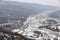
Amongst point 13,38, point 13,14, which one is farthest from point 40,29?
point 13,14

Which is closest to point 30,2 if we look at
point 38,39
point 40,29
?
point 40,29

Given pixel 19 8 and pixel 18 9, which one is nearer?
pixel 18 9

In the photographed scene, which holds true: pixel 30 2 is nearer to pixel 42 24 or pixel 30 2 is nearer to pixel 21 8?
pixel 21 8

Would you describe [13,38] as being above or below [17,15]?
below

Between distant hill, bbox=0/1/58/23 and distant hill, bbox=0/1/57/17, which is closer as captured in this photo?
distant hill, bbox=0/1/58/23

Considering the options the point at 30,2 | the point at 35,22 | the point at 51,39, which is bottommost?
the point at 51,39

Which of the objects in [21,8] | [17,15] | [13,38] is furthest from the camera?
[21,8]

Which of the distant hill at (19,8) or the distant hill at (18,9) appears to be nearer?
the distant hill at (18,9)

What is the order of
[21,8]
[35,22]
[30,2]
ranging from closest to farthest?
[35,22]
[21,8]
[30,2]

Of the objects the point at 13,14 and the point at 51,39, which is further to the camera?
the point at 13,14
